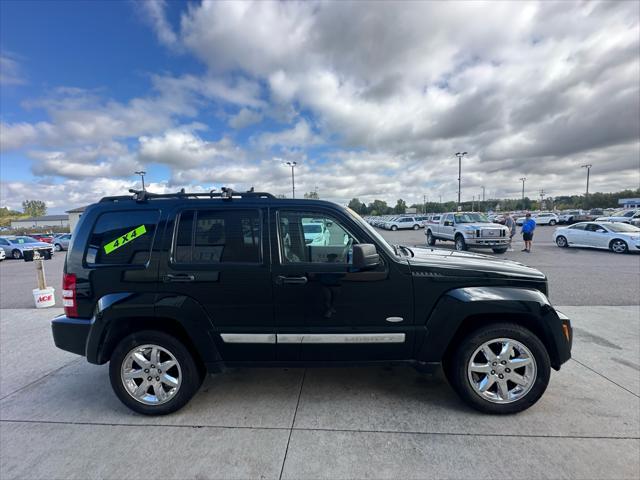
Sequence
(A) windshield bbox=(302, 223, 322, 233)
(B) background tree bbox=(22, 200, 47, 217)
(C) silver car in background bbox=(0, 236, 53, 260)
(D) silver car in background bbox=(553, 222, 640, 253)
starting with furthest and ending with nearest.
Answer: (B) background tree bbox=(22, 200, 47, 217) < (C) silver car in background bbox=(0, 236, 53, 260) < (D) silver car in background bbox=(553, 222, 640, 253) < (A) windshield bbox=(302, 223, 322, 233)

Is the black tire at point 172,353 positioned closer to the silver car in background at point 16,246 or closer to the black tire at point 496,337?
the black tire at point 496,337

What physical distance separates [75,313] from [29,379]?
152cm

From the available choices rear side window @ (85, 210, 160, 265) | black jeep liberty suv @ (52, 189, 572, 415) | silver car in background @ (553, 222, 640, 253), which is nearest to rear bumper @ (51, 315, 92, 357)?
black jeep liberty suv @ (52, 189, 572, 415)

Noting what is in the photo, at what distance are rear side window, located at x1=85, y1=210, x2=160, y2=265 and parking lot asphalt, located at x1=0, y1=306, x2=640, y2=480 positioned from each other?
1479 mm

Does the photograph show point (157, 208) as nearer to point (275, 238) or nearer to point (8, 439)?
point (275, 238)

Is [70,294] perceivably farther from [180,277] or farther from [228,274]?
[228,274]

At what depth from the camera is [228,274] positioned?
8.95ft

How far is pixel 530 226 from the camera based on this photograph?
44.1 feet

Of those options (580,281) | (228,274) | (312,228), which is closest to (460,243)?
(580,281)

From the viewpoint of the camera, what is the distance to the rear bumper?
2.86 metres

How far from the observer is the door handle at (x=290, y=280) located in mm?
2691

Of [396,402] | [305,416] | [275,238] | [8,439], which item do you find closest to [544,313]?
[396,402]

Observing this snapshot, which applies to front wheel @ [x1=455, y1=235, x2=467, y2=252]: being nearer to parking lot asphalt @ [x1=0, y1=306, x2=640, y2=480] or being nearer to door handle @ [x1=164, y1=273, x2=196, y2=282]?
parking lot asphalt @ [x1=0, y1=306, x2=640, y2=480]

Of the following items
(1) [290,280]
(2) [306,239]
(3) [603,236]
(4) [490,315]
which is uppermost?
(2) [306,239]
